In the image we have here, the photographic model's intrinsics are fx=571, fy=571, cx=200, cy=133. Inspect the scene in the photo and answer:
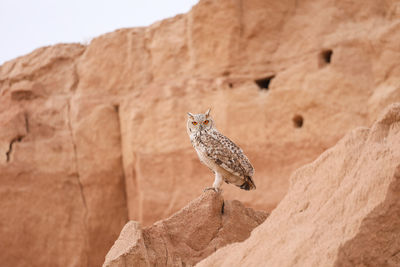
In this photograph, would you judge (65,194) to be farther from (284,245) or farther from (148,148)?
(284,245)

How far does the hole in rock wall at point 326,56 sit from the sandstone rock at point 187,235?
16.2 ft

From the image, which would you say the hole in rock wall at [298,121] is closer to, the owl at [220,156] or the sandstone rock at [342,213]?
the owl at [220,156]

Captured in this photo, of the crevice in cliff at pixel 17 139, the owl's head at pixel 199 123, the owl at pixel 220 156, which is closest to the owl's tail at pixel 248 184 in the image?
the owl at pixel 220 156

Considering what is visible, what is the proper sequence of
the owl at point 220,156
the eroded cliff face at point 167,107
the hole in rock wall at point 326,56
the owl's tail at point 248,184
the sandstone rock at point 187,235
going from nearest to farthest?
the sandstone rock at point 187,235 < the owl at point 220,156 < the owl's tail at point 248,184 < the eroded cliff face at point 167,107 < the hole in rock wall at point 326,56

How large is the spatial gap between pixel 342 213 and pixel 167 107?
7.81 metres

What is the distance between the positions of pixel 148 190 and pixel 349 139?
752 cm

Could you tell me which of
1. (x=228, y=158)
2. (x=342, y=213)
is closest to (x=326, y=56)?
(x=228, y=158)

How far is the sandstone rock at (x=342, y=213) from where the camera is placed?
234cm

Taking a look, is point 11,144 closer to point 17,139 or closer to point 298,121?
point 17,139

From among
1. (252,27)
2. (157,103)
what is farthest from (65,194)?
(252,27)

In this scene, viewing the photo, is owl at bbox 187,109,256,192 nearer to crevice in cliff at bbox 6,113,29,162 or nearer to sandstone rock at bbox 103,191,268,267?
sandstone rock at bbox 103,191,268,267

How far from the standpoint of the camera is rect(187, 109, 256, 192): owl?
5172mm

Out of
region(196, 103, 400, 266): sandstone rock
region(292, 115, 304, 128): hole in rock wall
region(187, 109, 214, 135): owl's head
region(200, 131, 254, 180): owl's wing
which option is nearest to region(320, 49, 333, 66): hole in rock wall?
region(292, 115, 304, 128): hole in rock wall

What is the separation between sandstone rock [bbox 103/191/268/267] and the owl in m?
0.56
